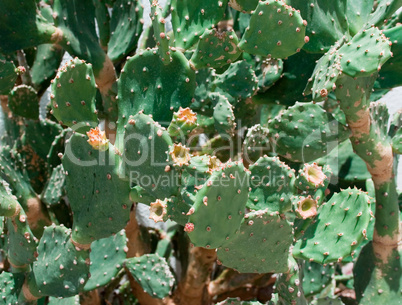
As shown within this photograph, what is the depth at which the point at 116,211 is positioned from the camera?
4.42 ft

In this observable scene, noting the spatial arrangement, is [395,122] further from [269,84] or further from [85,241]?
[85,241]

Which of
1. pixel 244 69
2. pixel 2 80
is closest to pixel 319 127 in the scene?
pixel 244 69

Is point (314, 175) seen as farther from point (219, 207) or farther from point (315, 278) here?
point (315, 278)

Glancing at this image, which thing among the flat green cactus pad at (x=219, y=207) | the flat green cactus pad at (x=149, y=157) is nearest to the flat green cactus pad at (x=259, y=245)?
the flat green cactus pad at (x=219, y=207)

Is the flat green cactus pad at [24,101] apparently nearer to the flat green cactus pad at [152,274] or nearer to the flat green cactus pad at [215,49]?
the flat green cactus pad at [152,274]

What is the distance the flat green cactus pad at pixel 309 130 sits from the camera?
59.2 inches

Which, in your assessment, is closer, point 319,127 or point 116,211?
point 116,211

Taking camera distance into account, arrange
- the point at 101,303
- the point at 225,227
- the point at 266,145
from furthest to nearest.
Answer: the point at 101,303 < the point at 266,145 < the point at 225,227

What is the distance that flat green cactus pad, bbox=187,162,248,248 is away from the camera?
40.0 inches

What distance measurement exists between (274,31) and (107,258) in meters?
A: 1.01

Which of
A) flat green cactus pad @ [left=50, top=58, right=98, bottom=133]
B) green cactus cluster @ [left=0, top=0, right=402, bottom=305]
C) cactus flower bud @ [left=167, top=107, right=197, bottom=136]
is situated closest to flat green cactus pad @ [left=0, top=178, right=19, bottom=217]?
green cactus cluster @ [left=0, top=0, right=402, bottom=305]

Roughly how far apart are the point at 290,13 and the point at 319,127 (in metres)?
0.43

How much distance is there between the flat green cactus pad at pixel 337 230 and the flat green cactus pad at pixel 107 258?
2.13 feet

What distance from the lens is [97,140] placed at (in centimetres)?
117
